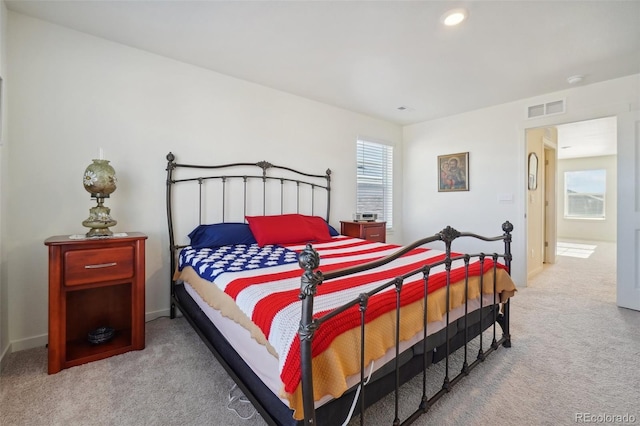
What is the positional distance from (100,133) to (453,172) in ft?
14.1

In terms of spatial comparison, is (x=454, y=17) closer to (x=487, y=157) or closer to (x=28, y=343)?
(x=487, y=157)

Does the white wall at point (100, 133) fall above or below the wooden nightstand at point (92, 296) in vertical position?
above

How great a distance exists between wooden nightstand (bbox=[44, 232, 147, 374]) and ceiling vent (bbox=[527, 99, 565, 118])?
14.5 ft

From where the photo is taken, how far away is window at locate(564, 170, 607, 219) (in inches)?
311

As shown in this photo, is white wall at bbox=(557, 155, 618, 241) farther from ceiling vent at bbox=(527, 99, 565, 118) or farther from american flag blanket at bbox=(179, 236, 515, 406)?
american flag blanket at bbox=(179, 236, 515, 406)

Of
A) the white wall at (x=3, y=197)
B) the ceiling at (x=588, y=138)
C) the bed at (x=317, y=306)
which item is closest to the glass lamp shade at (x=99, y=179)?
the white wall at (x=3, y=197)

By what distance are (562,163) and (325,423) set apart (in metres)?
10.4

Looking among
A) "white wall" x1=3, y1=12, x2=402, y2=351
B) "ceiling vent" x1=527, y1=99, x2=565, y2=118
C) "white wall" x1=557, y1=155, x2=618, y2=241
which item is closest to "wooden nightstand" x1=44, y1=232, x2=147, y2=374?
"white wall" x1=3, y1=12, x2=402, y2=351

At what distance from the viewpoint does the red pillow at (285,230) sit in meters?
2.76

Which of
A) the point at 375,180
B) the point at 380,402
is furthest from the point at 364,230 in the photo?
the point at 380,402

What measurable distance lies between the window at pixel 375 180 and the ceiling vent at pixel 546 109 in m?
1.90

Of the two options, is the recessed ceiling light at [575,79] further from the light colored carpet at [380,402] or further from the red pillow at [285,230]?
the red pillow at [285,230]

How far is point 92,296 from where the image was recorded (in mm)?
2264

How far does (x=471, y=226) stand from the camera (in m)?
4.23
